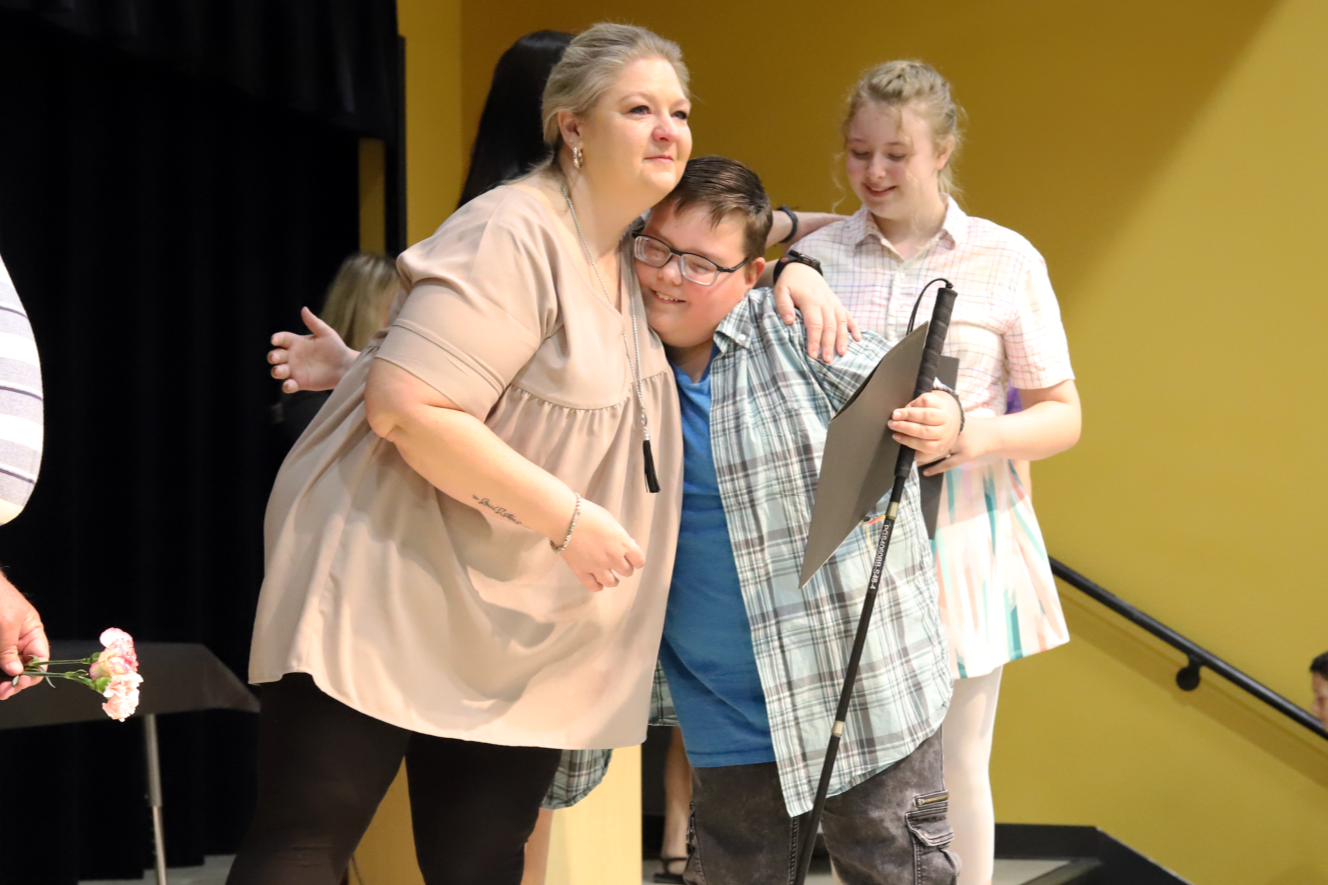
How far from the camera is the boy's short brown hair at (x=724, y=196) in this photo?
1605mm

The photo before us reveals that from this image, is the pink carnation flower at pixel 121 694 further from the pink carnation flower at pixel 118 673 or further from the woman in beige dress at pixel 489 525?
the woman in beige dress at pixel 489 525

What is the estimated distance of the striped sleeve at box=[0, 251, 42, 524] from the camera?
94 centimetres

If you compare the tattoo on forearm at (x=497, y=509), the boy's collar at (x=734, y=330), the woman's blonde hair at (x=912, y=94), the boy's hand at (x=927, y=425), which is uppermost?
the woman's blonde hair at (x=912, y=94)

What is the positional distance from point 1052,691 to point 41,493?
2.86 meters

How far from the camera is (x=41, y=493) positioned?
3248 millimetres

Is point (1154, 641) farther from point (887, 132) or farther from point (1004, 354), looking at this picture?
point (887, 132)

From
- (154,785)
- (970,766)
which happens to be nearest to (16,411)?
(970,766)

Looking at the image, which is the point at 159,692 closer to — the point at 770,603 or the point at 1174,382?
the point at 770,603

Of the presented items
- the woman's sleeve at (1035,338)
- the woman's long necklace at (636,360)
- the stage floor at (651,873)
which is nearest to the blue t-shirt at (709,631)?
the woman's long necklace at (636,360)

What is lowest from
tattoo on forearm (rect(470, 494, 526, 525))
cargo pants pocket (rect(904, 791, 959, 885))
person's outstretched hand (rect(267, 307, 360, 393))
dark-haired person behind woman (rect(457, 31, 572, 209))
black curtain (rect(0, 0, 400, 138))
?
cargo pants pocket (rect(904, 791, 959, 885))

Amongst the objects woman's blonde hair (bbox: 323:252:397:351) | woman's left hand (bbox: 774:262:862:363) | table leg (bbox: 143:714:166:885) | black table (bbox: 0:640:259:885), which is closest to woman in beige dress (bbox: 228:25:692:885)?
woman's left hand (bbox: 774:262:862:363)

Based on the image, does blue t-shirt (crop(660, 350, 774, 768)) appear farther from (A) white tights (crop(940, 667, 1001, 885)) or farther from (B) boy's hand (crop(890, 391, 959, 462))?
(A) white tights (crop(940, 667, 1001, 885))

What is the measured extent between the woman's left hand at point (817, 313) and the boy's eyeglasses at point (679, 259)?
11 cm

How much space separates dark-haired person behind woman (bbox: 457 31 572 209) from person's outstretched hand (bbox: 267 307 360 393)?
0.83 feet
